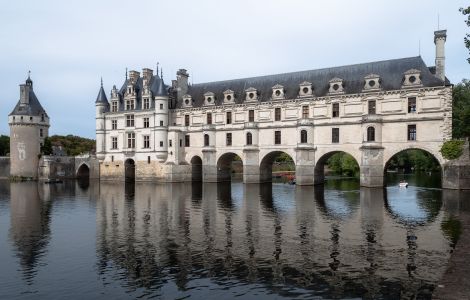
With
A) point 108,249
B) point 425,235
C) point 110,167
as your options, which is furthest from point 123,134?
point 425,235

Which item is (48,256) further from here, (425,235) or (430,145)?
(430,145)

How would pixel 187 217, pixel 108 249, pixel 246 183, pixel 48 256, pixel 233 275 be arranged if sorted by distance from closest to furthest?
pixel 233 275 < pixel 48 256 < pixel 108 249 < pixel 187 217 < pixel 246 183

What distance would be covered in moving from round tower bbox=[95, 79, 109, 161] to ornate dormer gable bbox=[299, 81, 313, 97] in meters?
32.0

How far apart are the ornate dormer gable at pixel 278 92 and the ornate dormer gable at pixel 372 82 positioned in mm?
10261

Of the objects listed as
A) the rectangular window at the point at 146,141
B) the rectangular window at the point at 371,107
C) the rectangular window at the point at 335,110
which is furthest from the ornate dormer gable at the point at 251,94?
the rectangular window at the point at 146,141

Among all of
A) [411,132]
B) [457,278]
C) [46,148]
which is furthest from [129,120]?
[457,278]

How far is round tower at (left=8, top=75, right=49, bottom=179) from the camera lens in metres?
66.1

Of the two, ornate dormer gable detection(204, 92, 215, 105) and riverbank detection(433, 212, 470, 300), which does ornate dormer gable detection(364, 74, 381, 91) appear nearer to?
ornate dormer gable detection(204, 92, 215, 105)

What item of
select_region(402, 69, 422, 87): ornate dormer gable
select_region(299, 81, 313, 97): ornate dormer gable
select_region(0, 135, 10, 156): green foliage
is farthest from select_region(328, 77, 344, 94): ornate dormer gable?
select_region(0, 135, 10, 156): green foliage

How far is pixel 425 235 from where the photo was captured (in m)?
18.9

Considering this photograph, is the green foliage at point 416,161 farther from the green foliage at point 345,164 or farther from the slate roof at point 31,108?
the slate roof at point 31,108

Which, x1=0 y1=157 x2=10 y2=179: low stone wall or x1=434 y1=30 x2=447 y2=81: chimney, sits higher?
x1=434 y1=30 x2=447 y2=81: chimney

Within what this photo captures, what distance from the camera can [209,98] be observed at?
55.5 m

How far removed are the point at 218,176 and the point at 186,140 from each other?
7343 mm
